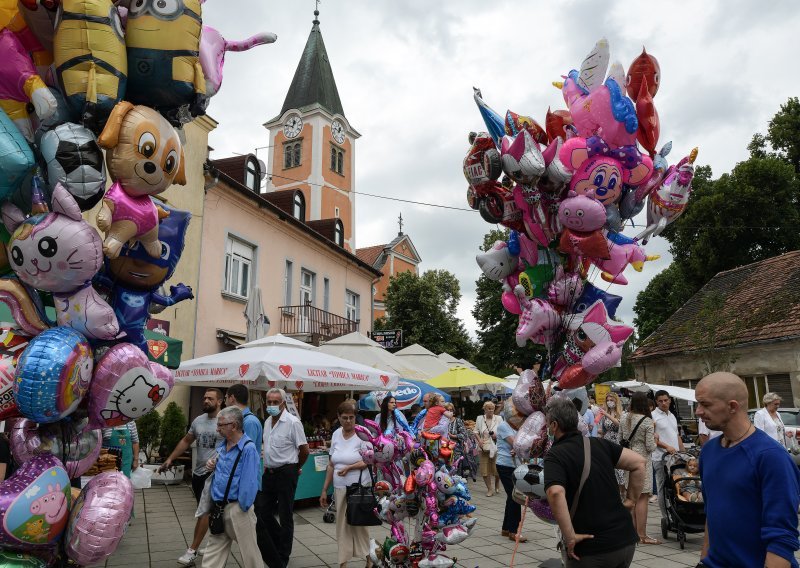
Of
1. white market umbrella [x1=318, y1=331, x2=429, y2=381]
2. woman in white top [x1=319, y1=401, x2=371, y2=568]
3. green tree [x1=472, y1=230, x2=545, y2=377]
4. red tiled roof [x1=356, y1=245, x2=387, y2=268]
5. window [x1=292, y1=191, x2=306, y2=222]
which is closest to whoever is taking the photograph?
woman in white top [x1=319, y1=401, x2=371, y2=568]

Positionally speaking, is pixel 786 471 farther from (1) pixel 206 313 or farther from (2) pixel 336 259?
(2) pixel 336 259

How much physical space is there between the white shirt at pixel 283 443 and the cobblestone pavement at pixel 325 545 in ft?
3.77

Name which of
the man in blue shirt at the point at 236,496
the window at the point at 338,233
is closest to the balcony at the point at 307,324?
the window at the point at 338,233

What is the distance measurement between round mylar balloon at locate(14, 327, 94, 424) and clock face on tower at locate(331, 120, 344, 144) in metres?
35.3

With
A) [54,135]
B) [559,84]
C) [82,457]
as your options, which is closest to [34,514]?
[82,457]

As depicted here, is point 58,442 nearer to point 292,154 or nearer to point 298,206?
point 298,206

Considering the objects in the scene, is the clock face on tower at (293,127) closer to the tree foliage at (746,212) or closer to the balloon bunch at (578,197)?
the tree foliage at (746,212)

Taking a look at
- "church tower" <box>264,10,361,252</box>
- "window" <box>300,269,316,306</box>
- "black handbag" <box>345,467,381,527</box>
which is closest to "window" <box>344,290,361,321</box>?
"window" <box>300,269,316,306</box>

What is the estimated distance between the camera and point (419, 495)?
4629mm

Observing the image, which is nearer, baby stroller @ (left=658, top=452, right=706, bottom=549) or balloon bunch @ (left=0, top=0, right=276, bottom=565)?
balloon bunch @ (left=0, top=0, right=276, bottom=565)

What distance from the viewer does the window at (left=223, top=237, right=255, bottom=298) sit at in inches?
→ 672

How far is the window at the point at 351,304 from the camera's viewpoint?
24.9 meters

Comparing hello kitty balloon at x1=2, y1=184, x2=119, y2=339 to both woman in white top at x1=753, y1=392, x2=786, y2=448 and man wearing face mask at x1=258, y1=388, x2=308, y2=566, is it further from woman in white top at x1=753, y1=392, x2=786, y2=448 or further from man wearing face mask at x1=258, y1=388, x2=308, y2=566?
woman in white top at x1=753, y1=392, x2=786, y2=448

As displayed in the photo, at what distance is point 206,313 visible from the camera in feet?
51.5
